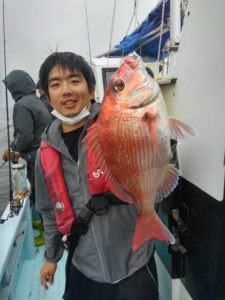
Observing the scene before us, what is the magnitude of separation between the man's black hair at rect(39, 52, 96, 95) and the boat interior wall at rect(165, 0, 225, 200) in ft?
1.68

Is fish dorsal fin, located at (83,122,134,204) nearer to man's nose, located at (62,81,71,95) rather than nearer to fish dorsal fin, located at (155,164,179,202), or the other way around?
fish dorsal fin, located at (155,164,179,202)

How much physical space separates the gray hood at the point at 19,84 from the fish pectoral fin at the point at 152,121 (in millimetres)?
3526

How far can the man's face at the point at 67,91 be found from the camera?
5.35 feet

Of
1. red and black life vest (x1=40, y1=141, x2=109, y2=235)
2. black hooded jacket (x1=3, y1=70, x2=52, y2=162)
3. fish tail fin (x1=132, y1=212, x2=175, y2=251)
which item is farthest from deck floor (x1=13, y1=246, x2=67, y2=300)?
fish tail fin (x1=132, y1=212, x2=175, y2=251)

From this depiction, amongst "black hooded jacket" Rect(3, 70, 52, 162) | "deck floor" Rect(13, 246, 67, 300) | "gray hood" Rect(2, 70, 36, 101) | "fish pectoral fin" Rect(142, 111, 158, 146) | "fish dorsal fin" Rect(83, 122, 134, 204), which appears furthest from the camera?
"gray hood" Rect(2, 70, 36, 101)

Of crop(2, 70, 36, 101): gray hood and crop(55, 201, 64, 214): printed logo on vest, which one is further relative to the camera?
crop(2, 70, 36, 101): gray hood

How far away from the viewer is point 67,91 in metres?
1.61

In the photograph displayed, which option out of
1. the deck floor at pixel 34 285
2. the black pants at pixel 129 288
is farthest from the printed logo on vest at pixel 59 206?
the deck floor at pixel 34 285

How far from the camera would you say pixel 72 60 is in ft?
5.54

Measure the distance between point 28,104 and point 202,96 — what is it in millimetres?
3142

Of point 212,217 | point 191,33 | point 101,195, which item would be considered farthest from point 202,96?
point 101,195

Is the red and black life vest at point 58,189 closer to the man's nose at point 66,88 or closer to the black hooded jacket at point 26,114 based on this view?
the man's nose at point 66,88

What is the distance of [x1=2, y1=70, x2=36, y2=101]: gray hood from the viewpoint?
4.31m

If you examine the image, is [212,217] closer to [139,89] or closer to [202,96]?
[202,96]
